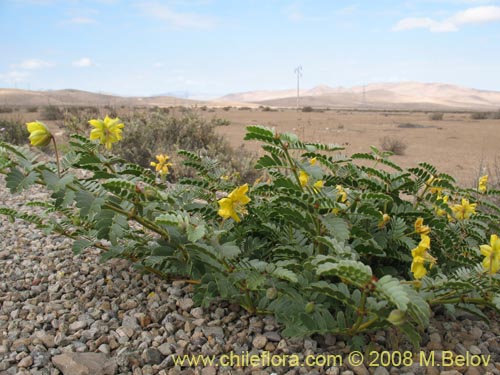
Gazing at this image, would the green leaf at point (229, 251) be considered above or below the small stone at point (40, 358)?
above

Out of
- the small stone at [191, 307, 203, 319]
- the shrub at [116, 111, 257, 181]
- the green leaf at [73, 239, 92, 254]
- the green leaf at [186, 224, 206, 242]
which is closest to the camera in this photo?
the green leaf at [186, 224, 206, 242]

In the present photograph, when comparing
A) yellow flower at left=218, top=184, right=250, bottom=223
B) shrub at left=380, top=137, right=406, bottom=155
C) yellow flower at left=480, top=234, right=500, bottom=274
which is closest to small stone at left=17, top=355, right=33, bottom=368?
yellow flower at left=218, top=184, right=250, bottom=223

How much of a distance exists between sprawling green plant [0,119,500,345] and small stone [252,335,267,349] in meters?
0.12

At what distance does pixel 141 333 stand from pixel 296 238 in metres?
0.80

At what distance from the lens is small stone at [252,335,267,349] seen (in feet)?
6.53

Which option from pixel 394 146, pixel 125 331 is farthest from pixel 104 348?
pixel 394 146

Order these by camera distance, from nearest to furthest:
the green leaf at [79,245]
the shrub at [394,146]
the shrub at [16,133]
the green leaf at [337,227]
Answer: the green leaf at [337,227], the green leaf at [79,245], the shrub at [16,133], the shrub at [394,146]

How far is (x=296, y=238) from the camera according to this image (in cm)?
218

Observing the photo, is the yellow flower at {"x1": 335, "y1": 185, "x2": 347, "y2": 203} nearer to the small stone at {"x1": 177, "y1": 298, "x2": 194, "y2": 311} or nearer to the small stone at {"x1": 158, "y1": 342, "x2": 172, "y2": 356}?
the small stone at {"x1": 177, "y1": 298, "x2": 194, "y2": 311}

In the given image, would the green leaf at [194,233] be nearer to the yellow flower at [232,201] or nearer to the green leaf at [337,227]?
the yellow flower at [232,201]

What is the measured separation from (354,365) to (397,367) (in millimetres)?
171

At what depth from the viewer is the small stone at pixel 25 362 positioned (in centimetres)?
188

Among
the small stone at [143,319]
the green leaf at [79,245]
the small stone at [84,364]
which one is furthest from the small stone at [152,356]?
the green leaf at [79,245]

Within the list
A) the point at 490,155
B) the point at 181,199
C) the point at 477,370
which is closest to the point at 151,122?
the point at 181,199
